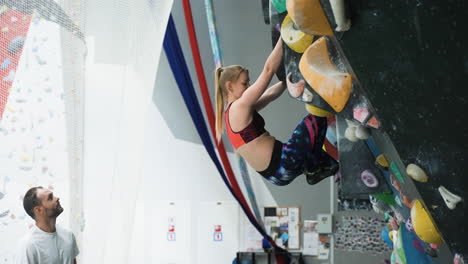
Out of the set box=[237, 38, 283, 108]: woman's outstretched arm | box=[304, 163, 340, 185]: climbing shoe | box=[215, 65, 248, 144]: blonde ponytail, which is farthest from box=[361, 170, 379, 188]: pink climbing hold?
box=[215, 65, 248, 144]: blonde ponytail

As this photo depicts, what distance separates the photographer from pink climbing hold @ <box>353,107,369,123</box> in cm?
78

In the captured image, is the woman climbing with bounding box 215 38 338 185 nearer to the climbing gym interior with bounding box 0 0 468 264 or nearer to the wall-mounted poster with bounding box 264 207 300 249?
the climbing gym interior with bounding box 0 0 468 264

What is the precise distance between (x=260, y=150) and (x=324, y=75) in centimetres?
69

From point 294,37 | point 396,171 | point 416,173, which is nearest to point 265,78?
point 294,37

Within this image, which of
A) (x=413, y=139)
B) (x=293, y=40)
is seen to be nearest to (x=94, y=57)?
(x=293, y=40)

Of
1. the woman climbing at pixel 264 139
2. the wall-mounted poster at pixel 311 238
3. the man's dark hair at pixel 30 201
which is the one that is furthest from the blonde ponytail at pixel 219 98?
the wall-mounted poster at pixel 311 238

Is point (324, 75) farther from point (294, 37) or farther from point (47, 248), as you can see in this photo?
point (47, 248)

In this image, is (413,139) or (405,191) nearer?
(413,139)

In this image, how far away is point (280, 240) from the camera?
4.74 meters

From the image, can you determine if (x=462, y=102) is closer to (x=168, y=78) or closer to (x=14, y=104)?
(x=14, y=104)

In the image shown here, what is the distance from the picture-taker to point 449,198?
2.37 feet

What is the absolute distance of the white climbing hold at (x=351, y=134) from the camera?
939mm

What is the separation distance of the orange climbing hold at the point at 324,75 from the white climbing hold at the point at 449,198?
191 millimetres

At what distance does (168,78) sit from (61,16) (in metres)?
3.97
